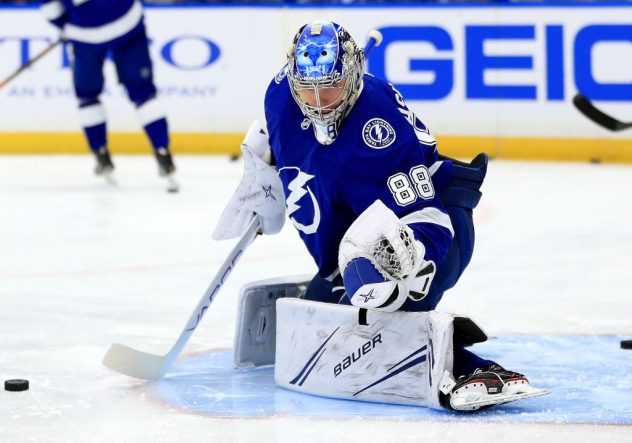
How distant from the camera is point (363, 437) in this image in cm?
248

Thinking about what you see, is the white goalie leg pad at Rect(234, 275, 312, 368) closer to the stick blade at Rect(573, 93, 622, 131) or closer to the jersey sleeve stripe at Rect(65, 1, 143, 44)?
the stick blade at Rect(573, 93, 622, 131)

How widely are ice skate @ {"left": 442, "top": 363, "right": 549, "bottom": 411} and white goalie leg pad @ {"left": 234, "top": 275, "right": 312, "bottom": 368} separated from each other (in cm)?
61

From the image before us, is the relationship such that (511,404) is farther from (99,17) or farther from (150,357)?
(99,17)

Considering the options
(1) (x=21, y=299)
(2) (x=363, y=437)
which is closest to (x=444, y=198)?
(2) (x=363, y=437)

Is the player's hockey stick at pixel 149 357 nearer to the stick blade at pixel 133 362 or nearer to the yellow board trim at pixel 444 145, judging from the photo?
the stick blade at pixel 133 362

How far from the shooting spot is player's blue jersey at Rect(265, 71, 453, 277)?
8.77ft

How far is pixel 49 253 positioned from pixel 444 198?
2.22m

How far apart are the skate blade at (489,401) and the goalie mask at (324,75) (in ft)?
1.93

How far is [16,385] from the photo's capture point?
2.88 meters

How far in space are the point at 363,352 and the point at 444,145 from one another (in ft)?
15.4

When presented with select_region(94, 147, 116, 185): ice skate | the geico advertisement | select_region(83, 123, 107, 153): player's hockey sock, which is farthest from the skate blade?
the geico advertisement

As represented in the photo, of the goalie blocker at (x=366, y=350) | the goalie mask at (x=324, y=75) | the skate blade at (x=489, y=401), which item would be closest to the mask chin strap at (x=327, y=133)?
the goalie mask at (x=324, y=75)

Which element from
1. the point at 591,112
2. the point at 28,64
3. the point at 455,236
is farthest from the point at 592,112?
the point at 28,64

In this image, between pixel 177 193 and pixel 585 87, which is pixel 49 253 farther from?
pixel 585 87
